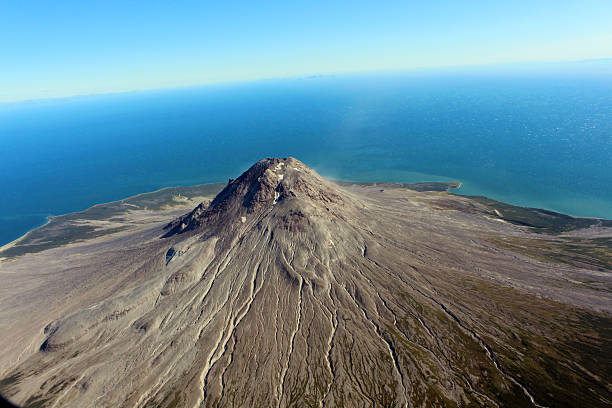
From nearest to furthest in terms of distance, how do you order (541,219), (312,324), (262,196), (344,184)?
(312,324), (262,196), (541,219), (344,184)

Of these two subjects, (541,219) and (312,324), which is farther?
(541,219)

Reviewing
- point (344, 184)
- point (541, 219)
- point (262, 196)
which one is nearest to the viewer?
point (262, 196)

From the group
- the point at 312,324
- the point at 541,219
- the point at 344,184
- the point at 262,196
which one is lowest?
the point at 344,184

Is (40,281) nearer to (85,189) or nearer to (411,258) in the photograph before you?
(411,258)

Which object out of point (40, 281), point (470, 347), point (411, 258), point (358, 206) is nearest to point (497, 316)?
point (470, 347)

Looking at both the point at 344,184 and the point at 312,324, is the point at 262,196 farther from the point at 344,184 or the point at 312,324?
the point at 344,184

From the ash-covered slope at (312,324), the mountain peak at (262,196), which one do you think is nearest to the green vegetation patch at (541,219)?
the ash-covered slope at (312,324)

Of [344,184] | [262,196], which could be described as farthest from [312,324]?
[344,184]

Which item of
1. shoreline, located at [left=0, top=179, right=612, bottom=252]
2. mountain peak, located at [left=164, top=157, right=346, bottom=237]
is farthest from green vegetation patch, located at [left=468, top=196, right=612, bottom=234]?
mountain peak, located at [left=164, top=157, right=346, bottom=237]

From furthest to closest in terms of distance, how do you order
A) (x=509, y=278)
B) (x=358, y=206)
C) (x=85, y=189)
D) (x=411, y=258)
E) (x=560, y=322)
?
(x=85, y=189), (x=358, y=206), (x=411, y=258), (x=509, y=278), (x=560, y=322)
